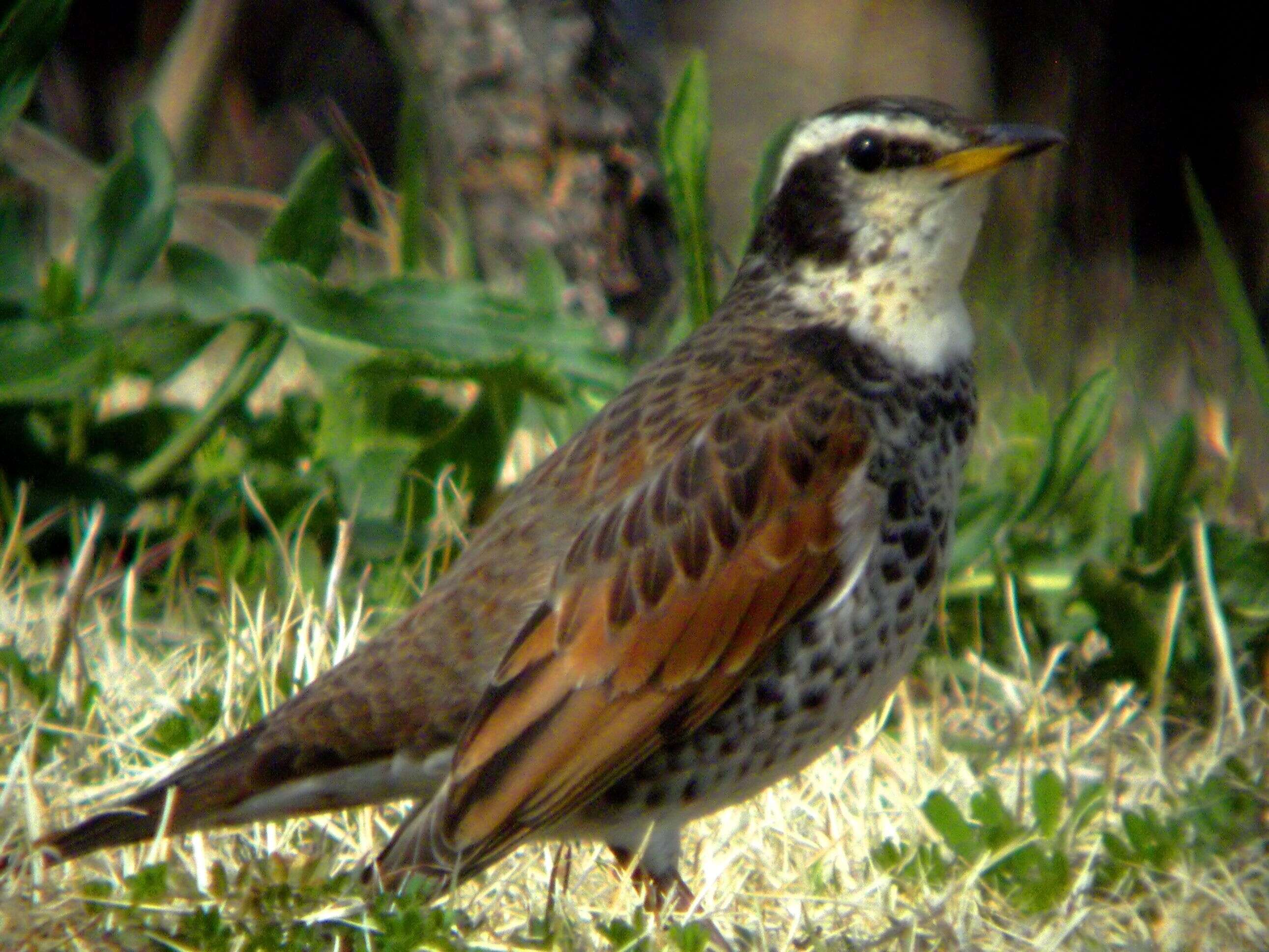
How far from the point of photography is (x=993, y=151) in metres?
3.08

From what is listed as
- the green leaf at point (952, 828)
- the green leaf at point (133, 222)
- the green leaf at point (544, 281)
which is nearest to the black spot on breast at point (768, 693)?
the green leaf at point (952, 828)

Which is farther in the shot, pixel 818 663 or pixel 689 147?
pixel 689 147

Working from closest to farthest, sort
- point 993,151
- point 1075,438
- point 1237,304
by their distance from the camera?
point 993,151
point 1237,304
point 1075,438

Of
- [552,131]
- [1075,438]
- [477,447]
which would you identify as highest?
[552,131]

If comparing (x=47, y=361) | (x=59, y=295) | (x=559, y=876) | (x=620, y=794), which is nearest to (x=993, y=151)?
(x=620, y=794)

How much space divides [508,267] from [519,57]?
74 cm

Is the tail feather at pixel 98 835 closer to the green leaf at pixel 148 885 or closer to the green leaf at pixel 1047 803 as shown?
the green leaf at pixel 148 885

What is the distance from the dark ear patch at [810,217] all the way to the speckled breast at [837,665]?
1.07 ft

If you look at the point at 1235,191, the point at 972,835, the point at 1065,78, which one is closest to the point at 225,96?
the point at 1065,78

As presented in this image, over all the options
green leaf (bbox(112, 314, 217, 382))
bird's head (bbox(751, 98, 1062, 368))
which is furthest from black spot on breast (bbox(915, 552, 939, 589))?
green leaf (bbox(112, 314, 217, 382))

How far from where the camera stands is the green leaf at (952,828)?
→ 10.3 feet

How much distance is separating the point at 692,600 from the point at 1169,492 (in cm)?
184

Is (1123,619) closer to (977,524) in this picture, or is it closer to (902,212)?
(977,524)

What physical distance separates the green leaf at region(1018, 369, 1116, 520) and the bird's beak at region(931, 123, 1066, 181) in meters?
1.27
